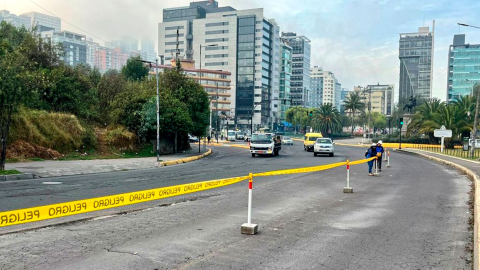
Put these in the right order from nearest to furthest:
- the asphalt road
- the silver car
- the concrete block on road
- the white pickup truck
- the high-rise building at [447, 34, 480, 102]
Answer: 1. the asphalt road
2. the concrete block on road
3. the white pickup truck
4. the silver car
5. the high-rise building at [447, 34, 480, 102]

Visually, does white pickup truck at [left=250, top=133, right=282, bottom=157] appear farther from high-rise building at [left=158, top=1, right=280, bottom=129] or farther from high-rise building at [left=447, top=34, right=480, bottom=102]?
high-rise building at [left=447, top=34, right=480, bottom=102]

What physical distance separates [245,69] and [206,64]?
49.5 ft

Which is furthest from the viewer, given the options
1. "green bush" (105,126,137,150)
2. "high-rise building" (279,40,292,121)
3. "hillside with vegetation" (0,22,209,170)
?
"high-rise building" (279,40,292,121)

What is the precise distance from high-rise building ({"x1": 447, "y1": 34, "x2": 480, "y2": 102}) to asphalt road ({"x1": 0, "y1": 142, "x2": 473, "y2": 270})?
171417mm

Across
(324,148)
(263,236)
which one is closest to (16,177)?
(263,236)

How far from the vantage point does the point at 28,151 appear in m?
22.9

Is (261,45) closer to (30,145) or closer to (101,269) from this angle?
(30,145)

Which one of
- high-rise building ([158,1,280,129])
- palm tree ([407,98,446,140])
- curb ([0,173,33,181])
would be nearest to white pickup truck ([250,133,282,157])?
curb ([0,173,33,181])

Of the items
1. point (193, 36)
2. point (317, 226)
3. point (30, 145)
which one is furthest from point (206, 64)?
point (317, 226)

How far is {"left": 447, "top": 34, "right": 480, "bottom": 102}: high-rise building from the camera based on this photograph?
6324 inches

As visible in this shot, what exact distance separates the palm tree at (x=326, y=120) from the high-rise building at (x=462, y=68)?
329 ft

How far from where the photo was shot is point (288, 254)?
614 centimetres

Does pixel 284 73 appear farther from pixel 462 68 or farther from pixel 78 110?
Result: pixel 78 110

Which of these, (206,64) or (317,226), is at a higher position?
(206,64)
